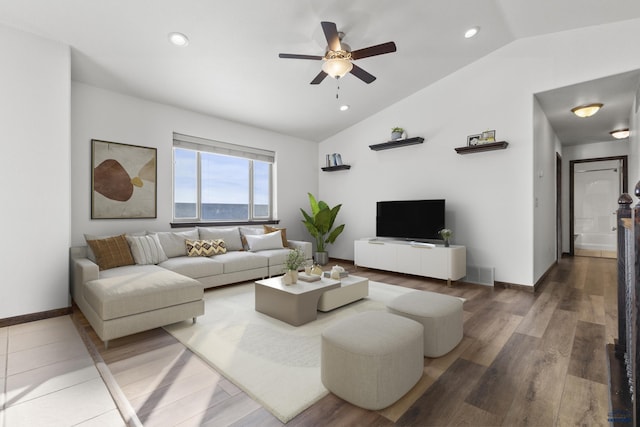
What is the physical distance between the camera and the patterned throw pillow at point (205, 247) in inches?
171

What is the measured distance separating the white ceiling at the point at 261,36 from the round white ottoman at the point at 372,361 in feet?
9.94

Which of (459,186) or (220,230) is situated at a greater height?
(459,186)

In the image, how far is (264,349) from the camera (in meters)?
2.34

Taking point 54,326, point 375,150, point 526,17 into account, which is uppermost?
point 526,17

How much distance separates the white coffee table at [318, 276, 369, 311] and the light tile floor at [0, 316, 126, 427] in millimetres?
1908

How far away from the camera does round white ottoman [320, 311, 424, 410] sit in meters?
1.62

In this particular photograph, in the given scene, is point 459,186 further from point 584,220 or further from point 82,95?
point 82,95

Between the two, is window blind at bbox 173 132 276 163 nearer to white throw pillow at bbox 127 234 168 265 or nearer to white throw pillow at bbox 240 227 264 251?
white throw pillow at bbox 240 227 264 251

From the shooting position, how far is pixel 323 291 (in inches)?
121

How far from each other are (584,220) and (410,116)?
5.50 metres

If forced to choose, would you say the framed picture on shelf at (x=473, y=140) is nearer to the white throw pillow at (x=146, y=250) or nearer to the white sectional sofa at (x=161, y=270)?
the white sectional sofa at (x=161, y=270)

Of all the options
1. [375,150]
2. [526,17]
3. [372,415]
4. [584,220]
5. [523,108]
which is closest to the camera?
[372,415]

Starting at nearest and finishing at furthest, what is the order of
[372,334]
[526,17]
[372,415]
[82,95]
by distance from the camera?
[372,415]
[372,334]
[526,17]
[82,95]

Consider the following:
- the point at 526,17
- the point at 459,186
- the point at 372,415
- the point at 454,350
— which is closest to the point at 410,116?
the point at 459,186
